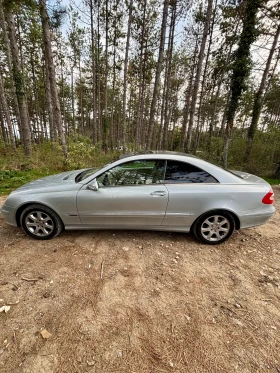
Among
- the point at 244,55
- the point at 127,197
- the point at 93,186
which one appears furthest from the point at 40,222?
the point at 244,55

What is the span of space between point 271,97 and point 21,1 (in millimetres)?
18619

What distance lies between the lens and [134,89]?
2050 cm

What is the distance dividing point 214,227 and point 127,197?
4.99 feet

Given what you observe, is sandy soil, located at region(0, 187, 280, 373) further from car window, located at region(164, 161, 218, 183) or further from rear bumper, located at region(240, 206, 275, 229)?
car window, located at region(164, 161, 218, 183)

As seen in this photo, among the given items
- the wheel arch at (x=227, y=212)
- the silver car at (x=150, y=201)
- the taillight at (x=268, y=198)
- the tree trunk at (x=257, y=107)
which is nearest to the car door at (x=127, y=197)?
the silver car at (x=150, y=201)

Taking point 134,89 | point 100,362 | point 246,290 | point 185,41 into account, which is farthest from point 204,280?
point 134,89

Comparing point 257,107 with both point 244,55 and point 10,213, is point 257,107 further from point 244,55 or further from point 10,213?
point 10,213

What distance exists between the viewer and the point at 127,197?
2.75m

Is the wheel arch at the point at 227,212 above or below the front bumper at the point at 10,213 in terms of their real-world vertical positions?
above

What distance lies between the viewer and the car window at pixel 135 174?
2.85 metres

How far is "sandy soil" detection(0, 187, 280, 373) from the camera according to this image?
1475 mm

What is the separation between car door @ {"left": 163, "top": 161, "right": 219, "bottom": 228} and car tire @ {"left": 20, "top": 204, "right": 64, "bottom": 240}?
1.80 meters

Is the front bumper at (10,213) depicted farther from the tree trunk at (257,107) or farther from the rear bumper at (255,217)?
the tree trunk at (257,107)

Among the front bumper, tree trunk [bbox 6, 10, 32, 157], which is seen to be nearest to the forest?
tree trunk [bbox 6, 10, 32, 157]
